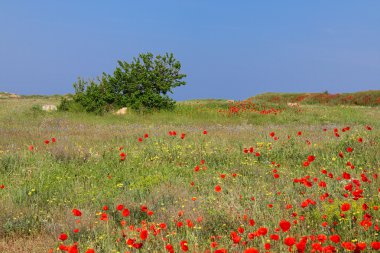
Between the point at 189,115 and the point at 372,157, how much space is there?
16.0 m

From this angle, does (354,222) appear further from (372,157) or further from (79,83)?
(79,83)

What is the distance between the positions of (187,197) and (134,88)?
20.4m

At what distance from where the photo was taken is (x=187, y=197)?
6621mm

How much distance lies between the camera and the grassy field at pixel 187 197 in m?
4.68

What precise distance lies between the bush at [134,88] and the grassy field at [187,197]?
12241 mm

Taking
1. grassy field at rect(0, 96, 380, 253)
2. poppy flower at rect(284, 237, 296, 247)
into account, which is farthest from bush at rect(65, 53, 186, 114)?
poppy flower at rect(284, 237, 296, 247)

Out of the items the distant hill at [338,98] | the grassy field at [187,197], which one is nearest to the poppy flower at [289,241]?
the grassy field at [187,197]

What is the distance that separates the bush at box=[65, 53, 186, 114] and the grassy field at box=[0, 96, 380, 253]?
12.2 m

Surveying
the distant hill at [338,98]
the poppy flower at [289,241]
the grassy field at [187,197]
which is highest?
the distant hill at [338,98]

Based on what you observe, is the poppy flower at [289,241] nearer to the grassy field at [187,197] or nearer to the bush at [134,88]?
the grassy field at [187,197]

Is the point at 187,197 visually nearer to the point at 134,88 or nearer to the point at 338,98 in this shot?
the point at 134,88

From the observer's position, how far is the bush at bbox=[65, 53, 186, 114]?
26266 millimetres

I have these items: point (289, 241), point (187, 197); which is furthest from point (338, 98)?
point (289, 241)

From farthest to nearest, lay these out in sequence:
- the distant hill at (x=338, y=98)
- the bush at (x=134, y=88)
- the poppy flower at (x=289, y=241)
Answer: the distant hill at (x=338, y=98), the bush at (x=134, y=88), the poppy flower at (x=289, y=241)
